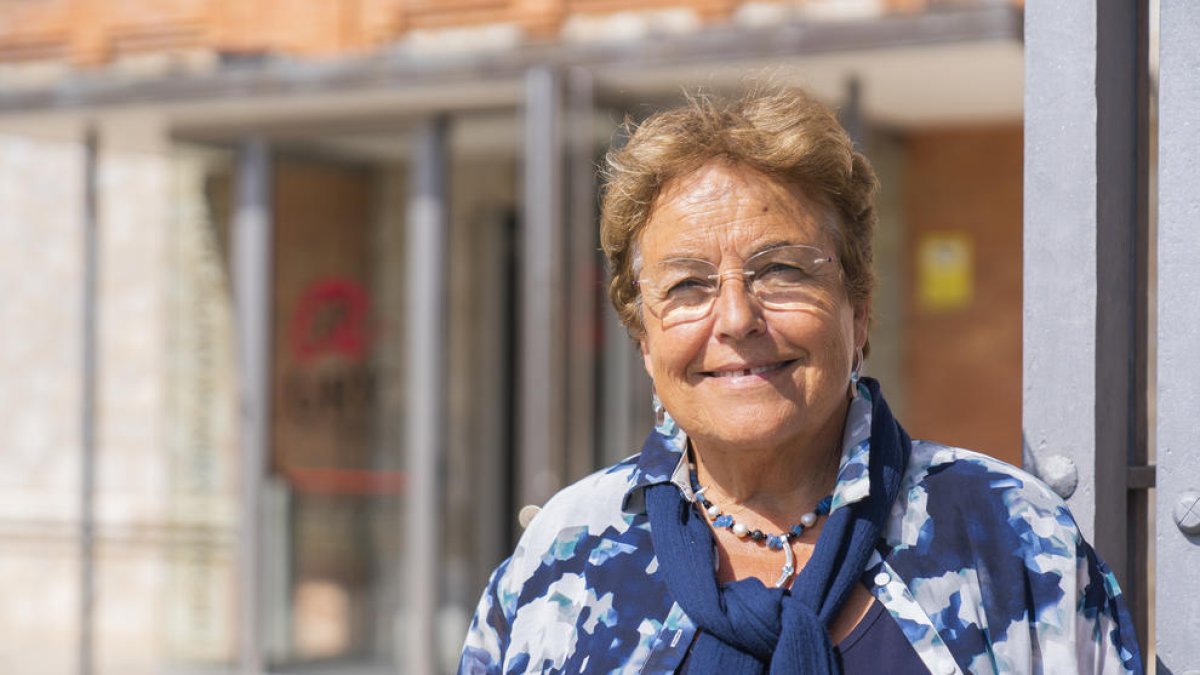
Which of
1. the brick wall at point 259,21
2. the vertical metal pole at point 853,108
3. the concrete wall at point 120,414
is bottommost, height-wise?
the concrete wall at point 120,414

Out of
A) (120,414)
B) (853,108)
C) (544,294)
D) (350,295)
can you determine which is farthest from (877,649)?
(120,414)

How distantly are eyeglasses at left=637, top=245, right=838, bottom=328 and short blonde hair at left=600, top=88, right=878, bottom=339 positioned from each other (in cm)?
6

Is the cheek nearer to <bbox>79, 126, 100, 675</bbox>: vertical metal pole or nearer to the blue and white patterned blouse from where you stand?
the blue and white patterned blouse

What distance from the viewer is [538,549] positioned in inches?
89.6

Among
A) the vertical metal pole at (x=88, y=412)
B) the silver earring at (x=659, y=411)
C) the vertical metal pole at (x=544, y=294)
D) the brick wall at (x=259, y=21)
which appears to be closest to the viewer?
the silver earring at (x=659, y=411)

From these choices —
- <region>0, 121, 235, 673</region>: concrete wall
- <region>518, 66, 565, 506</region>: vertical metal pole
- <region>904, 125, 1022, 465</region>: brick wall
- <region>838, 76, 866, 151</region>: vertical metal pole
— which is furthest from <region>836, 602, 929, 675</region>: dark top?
<region>0, 121, 235, 673</region>: concrete wall

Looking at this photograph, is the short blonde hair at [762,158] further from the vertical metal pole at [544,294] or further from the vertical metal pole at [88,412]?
the vertical metal pole at [88,412]

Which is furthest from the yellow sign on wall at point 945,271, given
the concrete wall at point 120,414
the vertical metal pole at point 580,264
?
the concrete wall at point 120,414

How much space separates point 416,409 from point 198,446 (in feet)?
5.44

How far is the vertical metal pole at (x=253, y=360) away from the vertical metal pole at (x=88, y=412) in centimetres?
117

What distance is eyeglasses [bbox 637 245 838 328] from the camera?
214 centimetres

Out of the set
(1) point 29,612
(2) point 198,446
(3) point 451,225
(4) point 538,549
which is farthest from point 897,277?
(4) point 538,549

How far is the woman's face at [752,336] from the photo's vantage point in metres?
2.14

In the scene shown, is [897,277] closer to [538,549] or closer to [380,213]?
[380,213]
